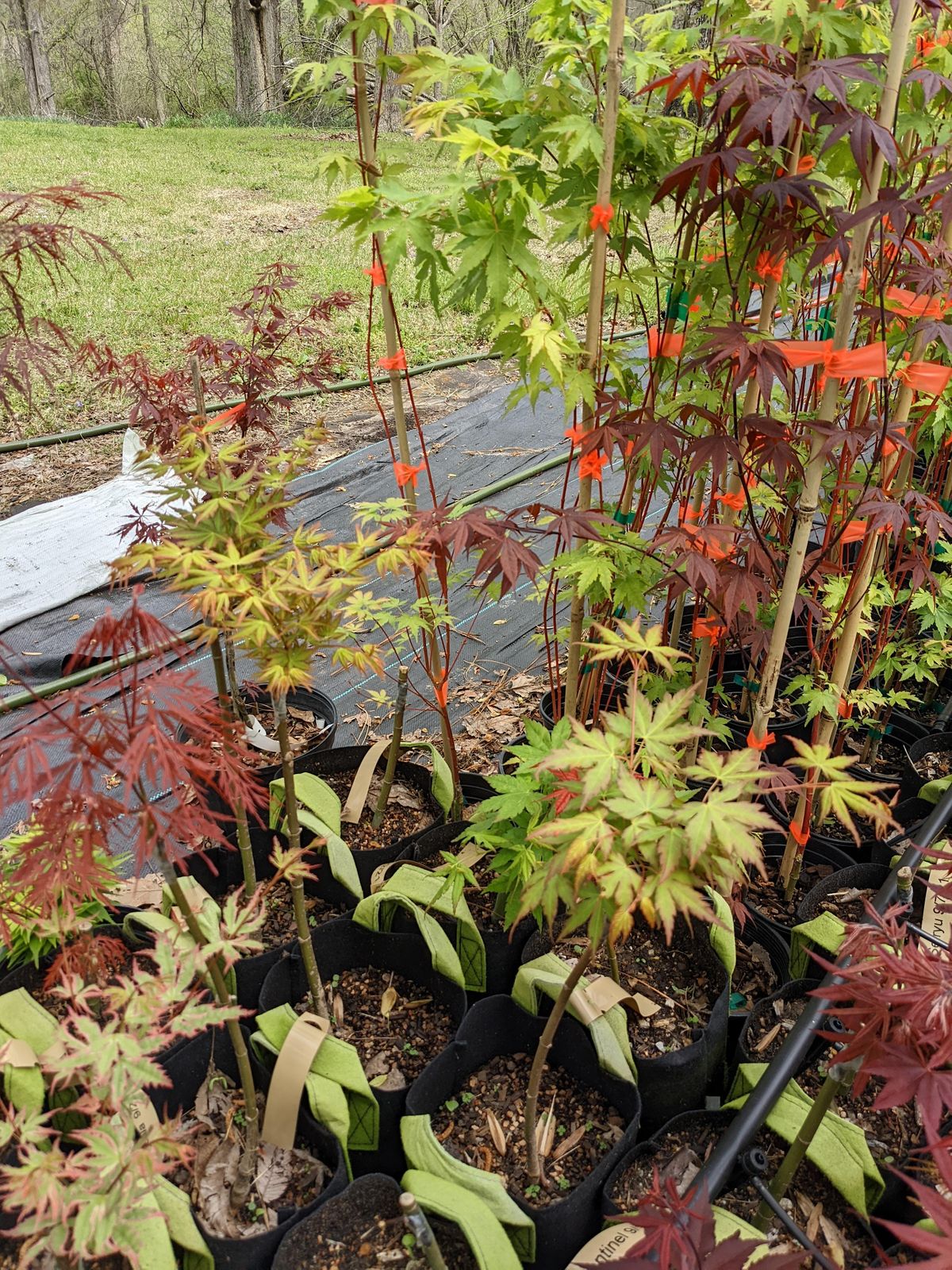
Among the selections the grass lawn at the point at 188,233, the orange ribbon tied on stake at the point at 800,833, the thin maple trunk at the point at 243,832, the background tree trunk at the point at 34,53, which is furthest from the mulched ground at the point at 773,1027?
the background tree trunk at the point at 34,53

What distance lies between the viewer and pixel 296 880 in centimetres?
149

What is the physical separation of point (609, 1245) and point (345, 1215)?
0.43 m

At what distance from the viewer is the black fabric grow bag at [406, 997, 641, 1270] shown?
4.74ft

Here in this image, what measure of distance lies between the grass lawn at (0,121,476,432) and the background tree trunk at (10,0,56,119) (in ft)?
26.7

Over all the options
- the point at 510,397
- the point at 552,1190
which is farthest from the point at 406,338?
the point at 552,1190

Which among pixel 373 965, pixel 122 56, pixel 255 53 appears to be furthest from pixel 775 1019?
pixel 122 56

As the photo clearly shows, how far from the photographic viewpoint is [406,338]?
625 centimetres

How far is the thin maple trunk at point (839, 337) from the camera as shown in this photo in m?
1.42

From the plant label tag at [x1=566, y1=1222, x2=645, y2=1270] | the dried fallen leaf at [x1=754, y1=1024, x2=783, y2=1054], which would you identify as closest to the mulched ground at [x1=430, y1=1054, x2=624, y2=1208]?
the plant label tag at [x1=566, y1=1222, x2=645, y2=1270]

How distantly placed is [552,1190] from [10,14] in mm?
28575

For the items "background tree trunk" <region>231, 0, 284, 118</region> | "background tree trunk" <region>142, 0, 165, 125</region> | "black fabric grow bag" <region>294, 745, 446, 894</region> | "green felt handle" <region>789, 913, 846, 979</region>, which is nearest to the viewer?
"green felt handle" <region>789, 913, 846, 979</region>

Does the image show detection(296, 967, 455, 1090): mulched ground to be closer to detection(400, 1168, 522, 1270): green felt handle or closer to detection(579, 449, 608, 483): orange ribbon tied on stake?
detection(400, 1168, 522, 1270): green felt handle

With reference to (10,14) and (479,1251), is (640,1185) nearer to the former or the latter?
(479,1251)

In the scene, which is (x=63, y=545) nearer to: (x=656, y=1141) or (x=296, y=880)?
(x=296, y=880)
